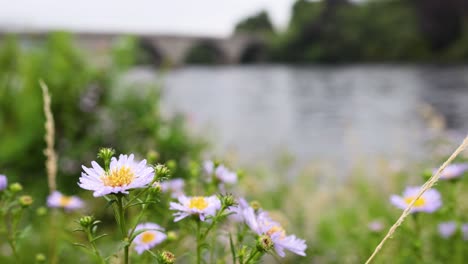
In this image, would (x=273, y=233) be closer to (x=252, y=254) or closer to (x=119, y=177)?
(x=252, y=254)

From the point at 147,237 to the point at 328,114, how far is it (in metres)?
12.0

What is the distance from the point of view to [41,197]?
3043 millimetres

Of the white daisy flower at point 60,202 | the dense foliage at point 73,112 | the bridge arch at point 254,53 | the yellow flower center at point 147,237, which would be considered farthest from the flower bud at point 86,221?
the bridge arch at point 254,53

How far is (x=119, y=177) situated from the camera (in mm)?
583

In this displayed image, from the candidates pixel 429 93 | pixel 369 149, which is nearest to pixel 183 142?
pixel 369 149

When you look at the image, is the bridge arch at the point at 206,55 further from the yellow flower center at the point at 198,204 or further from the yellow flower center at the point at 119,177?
the yellow flower center at the point at 119,177

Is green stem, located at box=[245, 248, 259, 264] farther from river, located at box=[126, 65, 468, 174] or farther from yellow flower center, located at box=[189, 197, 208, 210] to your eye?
river, located at box=[126, 65, 468, 174]

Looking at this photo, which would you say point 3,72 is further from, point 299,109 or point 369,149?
point 299,109

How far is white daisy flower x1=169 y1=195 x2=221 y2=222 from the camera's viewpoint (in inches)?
27.0

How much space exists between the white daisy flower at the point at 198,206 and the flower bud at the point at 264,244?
9 centimetres

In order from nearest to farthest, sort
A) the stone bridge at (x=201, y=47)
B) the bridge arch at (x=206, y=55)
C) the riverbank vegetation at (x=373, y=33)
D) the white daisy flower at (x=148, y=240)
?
the white daisy flower at (x=148, y=240), the riverbank vegetation at (x=373, y=33), the stone bridge at (x=201, y=47), the bridge arch at (x=206, y=55)

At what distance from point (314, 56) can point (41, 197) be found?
33.8 metres

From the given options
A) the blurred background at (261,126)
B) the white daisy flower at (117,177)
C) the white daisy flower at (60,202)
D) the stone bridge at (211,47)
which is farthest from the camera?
the stone bridge at (211,47)

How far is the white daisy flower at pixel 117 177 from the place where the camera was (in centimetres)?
55
